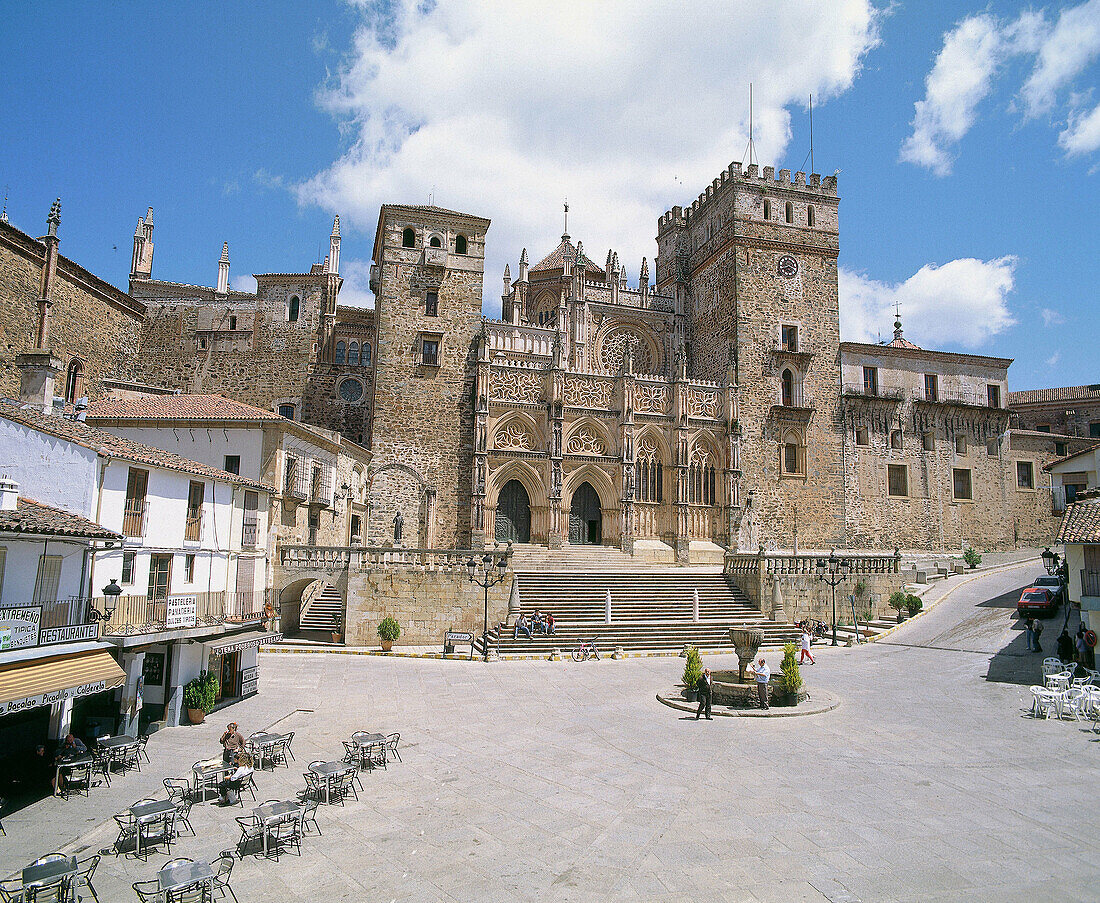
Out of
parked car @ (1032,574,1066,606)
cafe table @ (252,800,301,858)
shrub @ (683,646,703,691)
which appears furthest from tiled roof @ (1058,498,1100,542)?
cafe table @ (252,800,301,858)

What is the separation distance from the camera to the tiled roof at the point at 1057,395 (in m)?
52.0

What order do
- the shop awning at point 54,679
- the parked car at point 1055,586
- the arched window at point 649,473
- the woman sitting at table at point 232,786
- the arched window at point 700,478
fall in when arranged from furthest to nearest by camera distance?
the arched window at point 700,478 < the arched window at point 649,473 < the parked car at point 1055,586 < the woman sitting at table at point 232,786 < the shop awning at point 54,679

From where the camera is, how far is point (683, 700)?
58.4 feet

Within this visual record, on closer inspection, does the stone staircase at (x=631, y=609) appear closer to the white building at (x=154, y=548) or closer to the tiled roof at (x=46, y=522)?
the white building at (x=154, y=548)

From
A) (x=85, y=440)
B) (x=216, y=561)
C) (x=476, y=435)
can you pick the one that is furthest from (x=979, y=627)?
(x=85, y=440)

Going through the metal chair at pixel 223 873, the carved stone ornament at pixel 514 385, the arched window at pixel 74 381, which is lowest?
the metal chair at pixel 223 873

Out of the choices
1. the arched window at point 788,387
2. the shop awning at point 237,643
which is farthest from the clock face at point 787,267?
the shop awning at point 237,643

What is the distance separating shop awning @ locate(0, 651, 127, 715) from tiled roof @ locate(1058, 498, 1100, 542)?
22.7 m

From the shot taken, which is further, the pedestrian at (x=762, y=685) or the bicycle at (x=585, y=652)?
the bicycle at (x=585, y=652)

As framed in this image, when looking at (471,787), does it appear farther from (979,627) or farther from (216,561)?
(979,627)

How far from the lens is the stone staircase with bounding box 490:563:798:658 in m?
27.1

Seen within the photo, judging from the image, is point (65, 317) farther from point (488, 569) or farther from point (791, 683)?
point (791, 683)

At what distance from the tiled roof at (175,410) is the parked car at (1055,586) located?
30.0m

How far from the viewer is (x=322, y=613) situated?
3064cm
